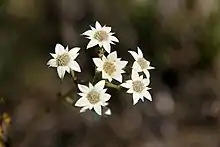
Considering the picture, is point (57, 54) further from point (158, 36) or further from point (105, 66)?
point (158, 36)

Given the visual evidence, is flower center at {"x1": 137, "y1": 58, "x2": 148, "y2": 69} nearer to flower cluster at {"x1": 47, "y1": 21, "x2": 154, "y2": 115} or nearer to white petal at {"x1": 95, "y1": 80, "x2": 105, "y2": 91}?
flower cluster at {"x1": 47, "y1": 21, "x2": 154, "y2": 115}

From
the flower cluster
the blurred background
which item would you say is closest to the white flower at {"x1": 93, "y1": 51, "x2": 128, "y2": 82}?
the flower cluster

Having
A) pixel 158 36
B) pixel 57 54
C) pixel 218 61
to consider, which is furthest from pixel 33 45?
pixel 57 54

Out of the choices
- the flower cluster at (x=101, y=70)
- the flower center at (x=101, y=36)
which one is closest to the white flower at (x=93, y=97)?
the flower cluster at (x=101, y=70)

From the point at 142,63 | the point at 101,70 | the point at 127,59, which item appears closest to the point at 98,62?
the point at 101,70

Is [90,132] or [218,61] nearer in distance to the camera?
[90,132]
